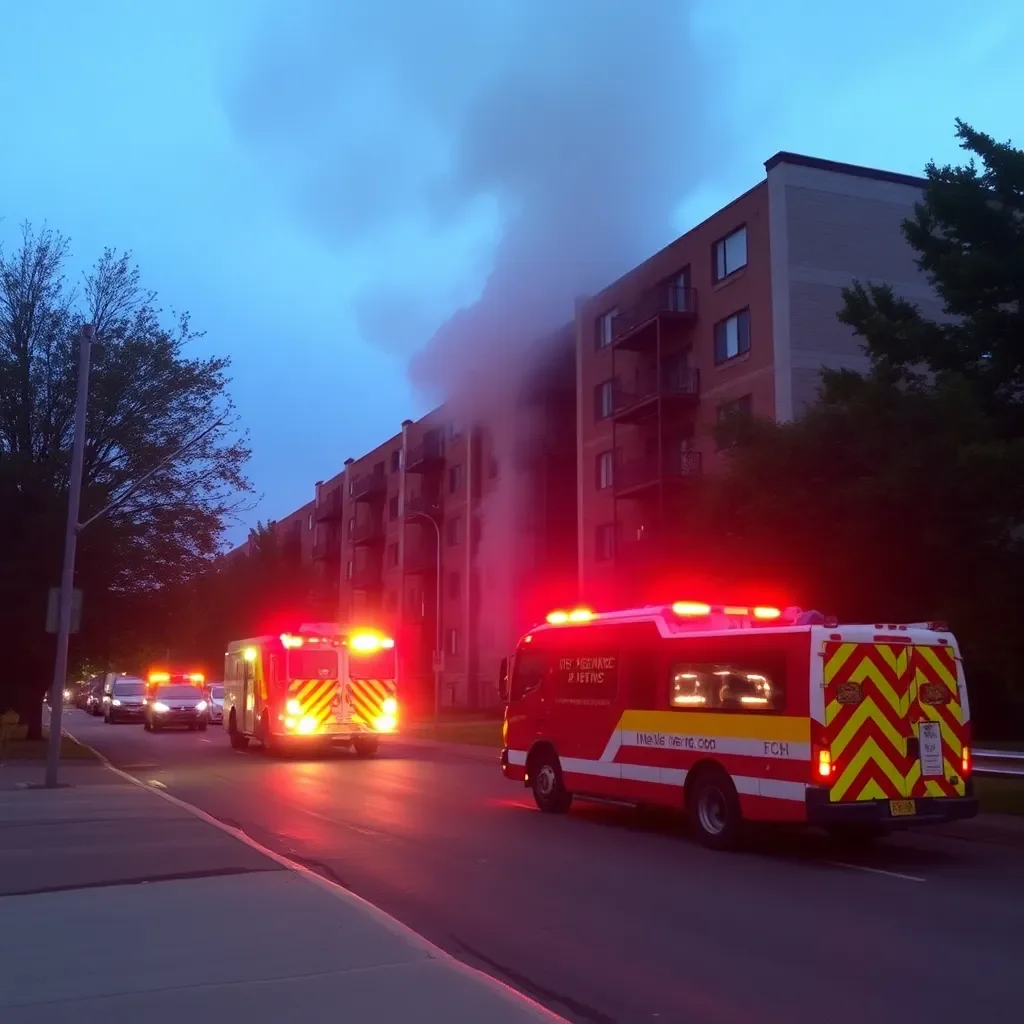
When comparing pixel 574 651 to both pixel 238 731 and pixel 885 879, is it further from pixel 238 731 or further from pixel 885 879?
pixel 238 731

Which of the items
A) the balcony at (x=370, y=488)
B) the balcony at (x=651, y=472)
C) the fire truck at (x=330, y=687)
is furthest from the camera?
the balcony at (x=370, y=488)

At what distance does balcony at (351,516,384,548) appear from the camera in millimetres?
59062

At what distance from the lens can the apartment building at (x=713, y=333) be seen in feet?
95.7

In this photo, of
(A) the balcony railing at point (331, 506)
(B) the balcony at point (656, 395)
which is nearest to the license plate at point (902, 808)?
(B) the balcony at point (656, 395)

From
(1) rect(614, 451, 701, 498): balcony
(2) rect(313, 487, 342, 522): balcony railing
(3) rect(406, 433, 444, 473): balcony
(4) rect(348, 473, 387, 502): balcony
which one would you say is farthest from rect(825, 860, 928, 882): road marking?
(2) rect(313, 487, 342, 522): balcony railing

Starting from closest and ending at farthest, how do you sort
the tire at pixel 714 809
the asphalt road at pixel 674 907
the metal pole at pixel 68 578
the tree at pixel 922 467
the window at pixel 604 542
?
1. the asphalt road at pixel 674 907
2. the tire at pixel 714 809
3. the tree at pixel 922 467
4. the metal pole at pixel 68 578
5. the window at pixel 604 542

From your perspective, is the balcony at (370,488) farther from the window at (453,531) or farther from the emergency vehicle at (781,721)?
the emergency vehicle at (781,721)

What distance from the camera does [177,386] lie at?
94.8 ft

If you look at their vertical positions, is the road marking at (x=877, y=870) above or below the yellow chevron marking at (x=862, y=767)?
below

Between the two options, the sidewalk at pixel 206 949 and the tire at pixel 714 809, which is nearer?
the sidewalk at pixel 206 949

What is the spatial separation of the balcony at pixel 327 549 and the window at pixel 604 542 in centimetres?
3282

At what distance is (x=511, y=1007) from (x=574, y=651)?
28.4ft

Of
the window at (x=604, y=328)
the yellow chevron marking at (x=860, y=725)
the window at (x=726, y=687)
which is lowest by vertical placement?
the yellow chevron marking at (x=860, y=725)

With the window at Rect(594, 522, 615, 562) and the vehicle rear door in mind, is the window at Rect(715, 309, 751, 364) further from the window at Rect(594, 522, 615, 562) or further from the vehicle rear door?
the vehicle rear door
